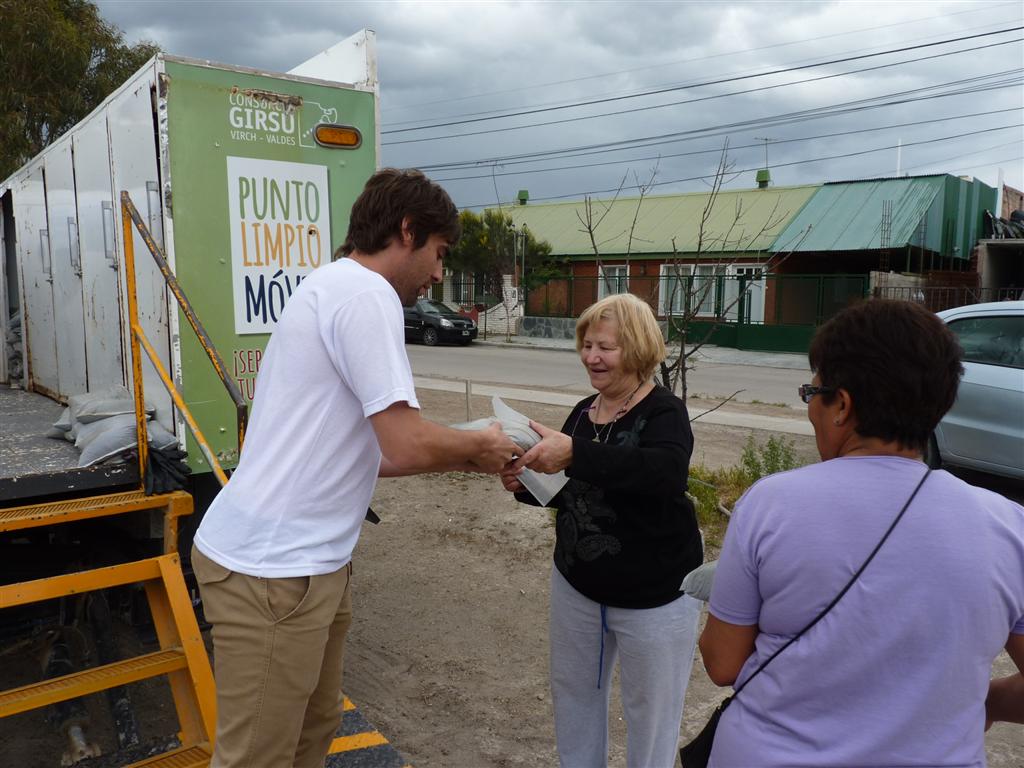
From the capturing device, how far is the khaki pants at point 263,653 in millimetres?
1933

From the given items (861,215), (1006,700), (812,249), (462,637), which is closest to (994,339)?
(462,637)

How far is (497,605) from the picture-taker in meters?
4.89

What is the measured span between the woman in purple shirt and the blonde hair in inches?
44.9

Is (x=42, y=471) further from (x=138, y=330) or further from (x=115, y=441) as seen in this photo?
(x=138, y=330)

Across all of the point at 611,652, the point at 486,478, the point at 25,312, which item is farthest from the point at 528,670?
the point at 25,312

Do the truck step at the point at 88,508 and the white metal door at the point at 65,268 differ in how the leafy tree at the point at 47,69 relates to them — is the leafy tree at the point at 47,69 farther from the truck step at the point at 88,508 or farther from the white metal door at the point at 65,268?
the truck step at the point at 88,508

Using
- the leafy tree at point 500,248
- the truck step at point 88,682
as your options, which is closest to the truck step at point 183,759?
the truck step at point 88,682

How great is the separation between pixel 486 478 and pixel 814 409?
629 centimetres

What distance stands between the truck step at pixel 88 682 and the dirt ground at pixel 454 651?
34.4 inches

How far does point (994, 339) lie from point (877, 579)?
6.59 metres

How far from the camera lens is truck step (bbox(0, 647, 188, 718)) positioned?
8.48 ft

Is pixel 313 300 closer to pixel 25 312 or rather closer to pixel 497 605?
pixel 497 605

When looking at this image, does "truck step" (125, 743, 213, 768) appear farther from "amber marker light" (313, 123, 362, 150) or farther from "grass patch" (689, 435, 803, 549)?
"grass patch" (689, 435, 803, 549)

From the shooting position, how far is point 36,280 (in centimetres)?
552
